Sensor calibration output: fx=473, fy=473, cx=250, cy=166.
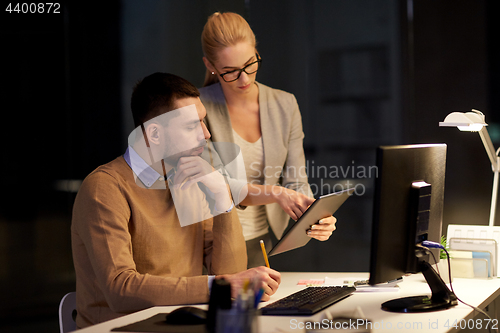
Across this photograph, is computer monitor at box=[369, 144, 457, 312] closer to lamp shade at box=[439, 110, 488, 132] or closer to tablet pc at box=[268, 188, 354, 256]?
tablet pc at box=[268, 188, 354, 256]

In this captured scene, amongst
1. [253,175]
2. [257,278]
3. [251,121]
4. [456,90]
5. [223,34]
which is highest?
[223,34]

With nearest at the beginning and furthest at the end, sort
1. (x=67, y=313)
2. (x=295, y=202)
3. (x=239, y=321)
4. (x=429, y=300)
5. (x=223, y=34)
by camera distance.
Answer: (x=239, y=321), (x=429, y=300), (x=67, y=313), (x=295, y=202), (x=223, y=34)

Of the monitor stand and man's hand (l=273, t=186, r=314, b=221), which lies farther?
man's hand (l=273, t=186, r=314, b=221)

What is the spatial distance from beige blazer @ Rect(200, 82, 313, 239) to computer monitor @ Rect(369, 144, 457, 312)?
2.96 ft

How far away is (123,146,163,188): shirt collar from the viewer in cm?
157

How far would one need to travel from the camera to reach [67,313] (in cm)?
151

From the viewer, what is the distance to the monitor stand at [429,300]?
1.28 m

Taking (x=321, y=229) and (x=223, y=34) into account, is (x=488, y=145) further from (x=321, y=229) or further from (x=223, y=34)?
(x=223, y=34)

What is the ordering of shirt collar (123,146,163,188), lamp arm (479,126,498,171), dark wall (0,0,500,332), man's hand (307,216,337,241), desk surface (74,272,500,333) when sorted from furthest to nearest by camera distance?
dark wall (0,0,500,332), lamp arm (479,126,498,171), man's hand (307,216,337,241), shirt collar (123,146,163,188), desk surface (74,272,500,333)

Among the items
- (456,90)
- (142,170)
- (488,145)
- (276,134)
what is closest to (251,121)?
(276,134)

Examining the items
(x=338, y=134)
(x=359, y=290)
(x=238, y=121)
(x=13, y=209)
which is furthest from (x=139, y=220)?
(x=338, y=134)

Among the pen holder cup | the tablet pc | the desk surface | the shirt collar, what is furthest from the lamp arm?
the pen holder cup

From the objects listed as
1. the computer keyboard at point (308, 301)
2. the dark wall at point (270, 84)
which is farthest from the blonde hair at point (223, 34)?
the computer keyboard at point (308, 301)

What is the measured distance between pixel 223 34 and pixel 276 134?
534mm
